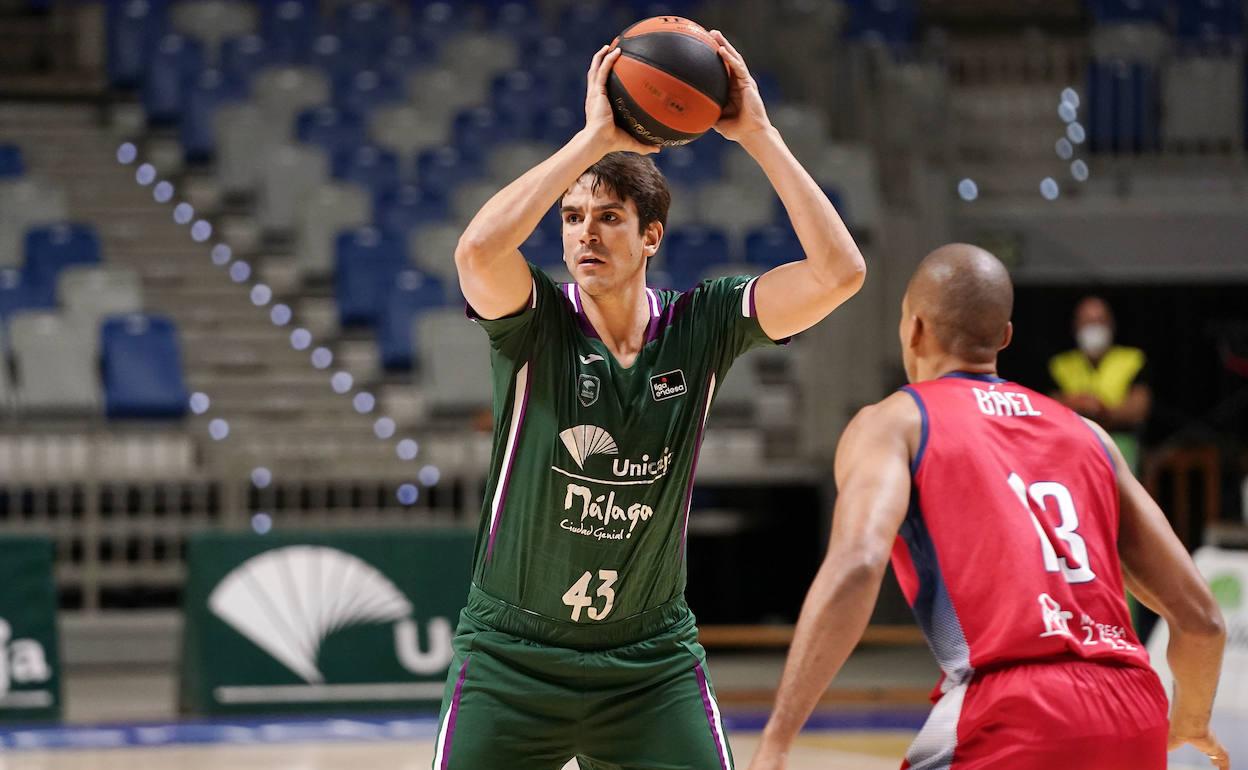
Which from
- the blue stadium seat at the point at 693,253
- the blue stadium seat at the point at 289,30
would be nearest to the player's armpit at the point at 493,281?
the blue stadium seat at the point at 693,253

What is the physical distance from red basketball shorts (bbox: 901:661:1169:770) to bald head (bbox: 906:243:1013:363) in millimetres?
675

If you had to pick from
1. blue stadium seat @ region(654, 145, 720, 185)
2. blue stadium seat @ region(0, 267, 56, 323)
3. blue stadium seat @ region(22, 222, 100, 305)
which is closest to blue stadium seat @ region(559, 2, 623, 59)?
blue stadium seat @ region(654, 145, 720, 185)

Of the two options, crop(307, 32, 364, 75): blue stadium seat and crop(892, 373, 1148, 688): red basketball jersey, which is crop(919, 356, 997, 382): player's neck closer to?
crop(892, 373, 1148, 688): red basketball jersey

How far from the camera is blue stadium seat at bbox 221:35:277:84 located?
50.3 ft

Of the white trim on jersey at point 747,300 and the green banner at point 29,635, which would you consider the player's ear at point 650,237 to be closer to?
the white trim on jersey at point 747,300

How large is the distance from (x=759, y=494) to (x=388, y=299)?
320cm

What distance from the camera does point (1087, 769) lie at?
10.5 ft

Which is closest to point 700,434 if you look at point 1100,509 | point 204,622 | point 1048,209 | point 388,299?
point 1100,509

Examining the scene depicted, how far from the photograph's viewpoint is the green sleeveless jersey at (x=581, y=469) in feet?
12.8

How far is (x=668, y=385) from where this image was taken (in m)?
4.02

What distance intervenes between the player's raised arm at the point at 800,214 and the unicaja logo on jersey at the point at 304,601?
5.98 m

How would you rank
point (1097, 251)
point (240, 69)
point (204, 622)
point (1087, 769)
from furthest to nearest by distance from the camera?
point (240, 69)
point (1097, 251)
point (204, 622)
point (1087, 769)

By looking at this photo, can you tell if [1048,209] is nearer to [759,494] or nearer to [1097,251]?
[1097,251]

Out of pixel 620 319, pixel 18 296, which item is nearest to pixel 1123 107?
pixel 18 296
